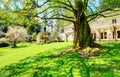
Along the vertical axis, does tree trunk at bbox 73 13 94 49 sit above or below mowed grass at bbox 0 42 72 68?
above

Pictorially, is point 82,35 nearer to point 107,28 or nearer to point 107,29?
point 107,28

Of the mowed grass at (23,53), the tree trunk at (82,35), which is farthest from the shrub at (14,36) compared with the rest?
the tree trunk at (82,35)

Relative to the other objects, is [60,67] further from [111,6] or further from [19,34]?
[19,34]

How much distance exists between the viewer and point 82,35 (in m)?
22.4

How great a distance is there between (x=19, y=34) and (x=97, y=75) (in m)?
47.0

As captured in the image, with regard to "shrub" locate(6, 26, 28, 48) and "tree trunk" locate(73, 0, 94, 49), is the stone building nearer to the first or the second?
"tree trunk" locate(73, 0, 94, 49)

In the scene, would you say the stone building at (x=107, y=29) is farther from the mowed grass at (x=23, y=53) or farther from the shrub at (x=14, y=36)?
the shrub at (x=14, y=36)

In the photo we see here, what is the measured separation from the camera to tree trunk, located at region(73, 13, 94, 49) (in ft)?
72.5

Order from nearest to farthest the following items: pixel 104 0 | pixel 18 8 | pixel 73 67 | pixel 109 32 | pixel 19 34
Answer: pixel 73 67 → pixel 18 8 → pixel 104 0 → pixel 109 32 → pixel 19 34

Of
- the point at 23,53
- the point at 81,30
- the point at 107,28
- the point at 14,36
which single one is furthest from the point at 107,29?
the point at 81,30

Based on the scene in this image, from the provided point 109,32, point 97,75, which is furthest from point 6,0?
point 109,32

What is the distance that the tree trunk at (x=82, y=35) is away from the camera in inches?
870

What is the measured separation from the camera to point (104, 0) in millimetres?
22203

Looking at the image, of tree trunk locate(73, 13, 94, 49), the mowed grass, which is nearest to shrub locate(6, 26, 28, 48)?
the mowed grass
